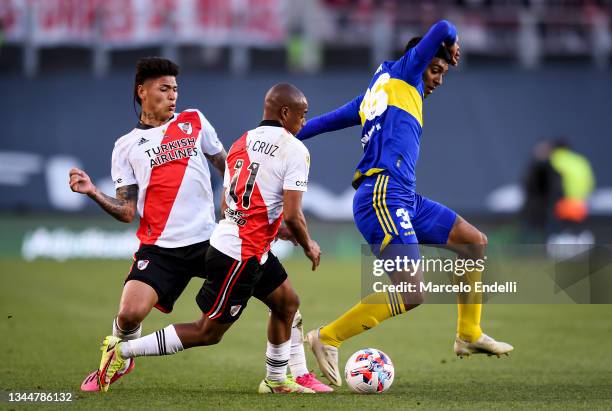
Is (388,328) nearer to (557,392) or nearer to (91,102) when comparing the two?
(557,392)

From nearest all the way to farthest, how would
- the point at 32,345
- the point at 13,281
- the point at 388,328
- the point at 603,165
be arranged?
the point at 32,345 → the point at 388,328 → the point at 13,281 → the point at 603,165

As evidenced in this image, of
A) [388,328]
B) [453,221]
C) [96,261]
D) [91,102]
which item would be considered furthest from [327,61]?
[453,221]

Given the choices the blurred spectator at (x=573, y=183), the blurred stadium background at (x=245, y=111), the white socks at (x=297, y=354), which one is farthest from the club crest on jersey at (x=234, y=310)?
the blurred spectator at (x=573, y=183)

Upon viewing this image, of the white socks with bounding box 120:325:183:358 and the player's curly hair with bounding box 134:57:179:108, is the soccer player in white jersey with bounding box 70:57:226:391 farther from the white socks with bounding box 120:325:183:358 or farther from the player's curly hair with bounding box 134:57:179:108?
the white socks with bounding box 120:325:183:358

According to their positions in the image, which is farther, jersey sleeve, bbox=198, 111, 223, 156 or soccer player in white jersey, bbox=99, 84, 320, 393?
jersey sleeve, bbox=198, 111, 223, 156

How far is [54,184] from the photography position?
62.1ft

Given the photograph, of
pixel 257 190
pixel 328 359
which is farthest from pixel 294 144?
pixel 328 359

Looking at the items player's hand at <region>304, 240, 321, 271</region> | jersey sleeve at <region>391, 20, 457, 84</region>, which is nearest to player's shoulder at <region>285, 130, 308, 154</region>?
player's hand at <region>304, 240, 321, 271</region>

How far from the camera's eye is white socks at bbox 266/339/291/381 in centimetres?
734

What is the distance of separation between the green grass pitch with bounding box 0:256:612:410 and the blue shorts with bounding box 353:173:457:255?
111cm

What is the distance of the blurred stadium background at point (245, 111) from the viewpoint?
18812mm

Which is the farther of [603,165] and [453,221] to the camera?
[603,165]

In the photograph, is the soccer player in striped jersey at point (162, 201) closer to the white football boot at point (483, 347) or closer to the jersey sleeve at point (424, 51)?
the white football boot at point (483, 347)

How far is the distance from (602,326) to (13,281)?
341 inches
